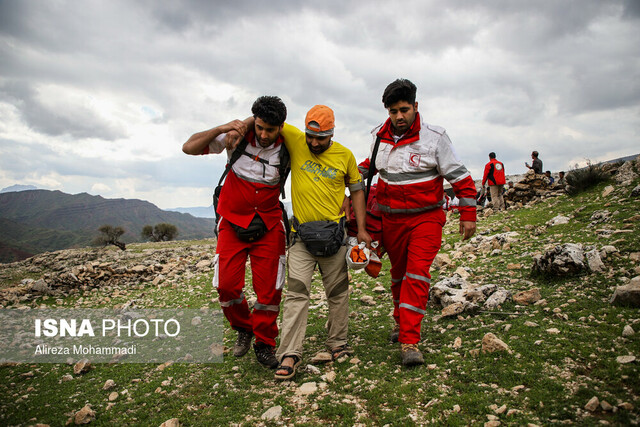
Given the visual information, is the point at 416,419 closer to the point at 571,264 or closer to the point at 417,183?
the point at 417,183

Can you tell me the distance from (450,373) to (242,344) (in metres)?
2.43

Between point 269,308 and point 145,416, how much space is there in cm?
149

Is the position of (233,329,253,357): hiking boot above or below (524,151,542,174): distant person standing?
below

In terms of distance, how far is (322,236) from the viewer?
371cm

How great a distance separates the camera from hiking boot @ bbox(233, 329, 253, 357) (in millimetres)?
4332

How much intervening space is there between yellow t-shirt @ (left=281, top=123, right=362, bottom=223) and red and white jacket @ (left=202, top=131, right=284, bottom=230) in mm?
262

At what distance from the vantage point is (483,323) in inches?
163

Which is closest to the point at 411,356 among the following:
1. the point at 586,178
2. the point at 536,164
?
the point at 586,178

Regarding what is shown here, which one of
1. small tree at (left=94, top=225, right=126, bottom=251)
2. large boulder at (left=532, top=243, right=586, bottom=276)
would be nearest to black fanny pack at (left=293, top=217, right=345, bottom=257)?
large boulder at (left=532, top=243, right=586, bottom=276)

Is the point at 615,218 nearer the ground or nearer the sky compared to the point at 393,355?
nearer the sky

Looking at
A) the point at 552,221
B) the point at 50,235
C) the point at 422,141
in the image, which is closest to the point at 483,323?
the point at 422,141

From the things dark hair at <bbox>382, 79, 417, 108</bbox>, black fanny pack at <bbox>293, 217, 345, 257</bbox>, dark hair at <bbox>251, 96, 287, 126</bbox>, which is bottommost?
black fanny pack at <bbox>293, 217, 345, 257</bbox>

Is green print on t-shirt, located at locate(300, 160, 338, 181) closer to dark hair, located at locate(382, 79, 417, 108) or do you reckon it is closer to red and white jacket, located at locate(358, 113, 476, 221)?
red and white jacket, located at locate(358, 113, 476, 221)

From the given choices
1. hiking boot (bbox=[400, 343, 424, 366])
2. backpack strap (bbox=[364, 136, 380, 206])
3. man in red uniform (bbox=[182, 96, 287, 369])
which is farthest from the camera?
backpack strap (bbox=[364, 136, 380, 206])
